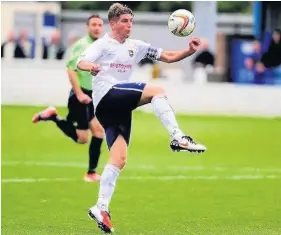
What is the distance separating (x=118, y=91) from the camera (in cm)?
1153

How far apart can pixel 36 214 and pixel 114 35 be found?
107 inches

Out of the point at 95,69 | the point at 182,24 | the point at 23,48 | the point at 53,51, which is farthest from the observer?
the point at 53,51

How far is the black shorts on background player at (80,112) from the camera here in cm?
1673

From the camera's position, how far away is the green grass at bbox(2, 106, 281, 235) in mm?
12320

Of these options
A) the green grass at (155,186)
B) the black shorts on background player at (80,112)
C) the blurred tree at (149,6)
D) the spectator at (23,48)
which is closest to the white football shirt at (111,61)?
the green grass at (155,186)

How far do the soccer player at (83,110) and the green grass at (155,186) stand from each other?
564mm

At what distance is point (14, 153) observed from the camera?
21.6m

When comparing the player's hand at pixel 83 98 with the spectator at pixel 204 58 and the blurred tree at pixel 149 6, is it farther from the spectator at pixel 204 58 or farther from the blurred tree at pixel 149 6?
the blurred tree at pixel 149 6

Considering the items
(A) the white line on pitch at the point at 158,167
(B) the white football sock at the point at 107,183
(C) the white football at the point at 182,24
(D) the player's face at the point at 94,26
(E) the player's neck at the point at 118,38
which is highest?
(C) the white football at the point at 182,24

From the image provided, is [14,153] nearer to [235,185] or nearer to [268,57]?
[235,185]

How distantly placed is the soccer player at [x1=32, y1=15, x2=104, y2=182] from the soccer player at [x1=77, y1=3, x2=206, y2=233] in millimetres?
A: 3976

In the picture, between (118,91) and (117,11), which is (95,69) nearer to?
(118,91)

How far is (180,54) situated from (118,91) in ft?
2.63

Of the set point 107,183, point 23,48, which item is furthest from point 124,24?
point 23,48
